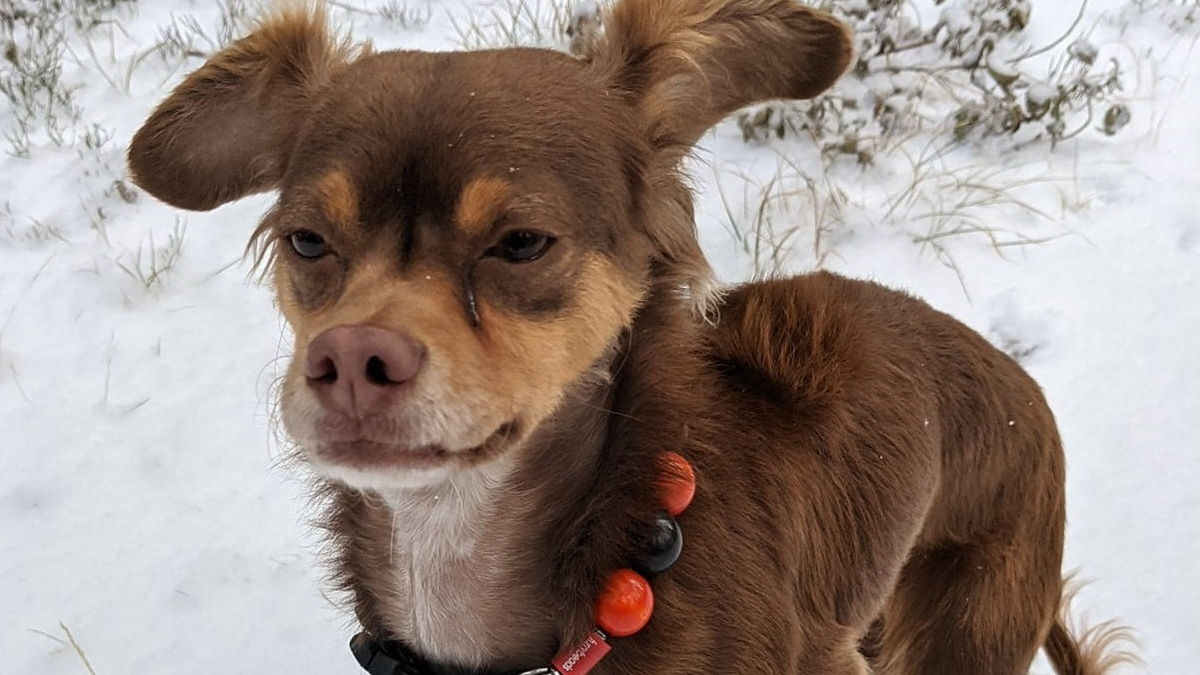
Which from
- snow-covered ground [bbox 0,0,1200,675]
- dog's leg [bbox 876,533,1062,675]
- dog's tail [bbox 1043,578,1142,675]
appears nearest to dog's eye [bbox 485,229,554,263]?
snow-covered ground [bbox 0,0,1200,675]

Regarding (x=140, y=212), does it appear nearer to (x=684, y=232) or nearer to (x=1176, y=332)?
(x=684, y=232)

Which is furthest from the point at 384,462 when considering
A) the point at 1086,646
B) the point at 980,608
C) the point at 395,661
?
the point at 1086,646

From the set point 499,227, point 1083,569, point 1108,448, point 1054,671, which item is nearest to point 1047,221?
point 1108,448

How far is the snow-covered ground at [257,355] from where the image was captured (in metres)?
3.12

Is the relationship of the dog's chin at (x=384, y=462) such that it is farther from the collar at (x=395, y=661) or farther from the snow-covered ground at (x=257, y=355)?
the snow-covered ground at (x=257, y=355)

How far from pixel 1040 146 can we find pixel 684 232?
2863 millimetres

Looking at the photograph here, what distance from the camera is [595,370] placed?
2057 mm

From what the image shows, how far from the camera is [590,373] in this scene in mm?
2047

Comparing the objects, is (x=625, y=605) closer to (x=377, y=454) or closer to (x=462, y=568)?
(x=462, y=568)

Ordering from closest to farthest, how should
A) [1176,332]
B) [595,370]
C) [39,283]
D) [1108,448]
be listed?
[595,370]
[1108,448]
[1176,332]
[39,283]

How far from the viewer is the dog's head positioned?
1.64 meters

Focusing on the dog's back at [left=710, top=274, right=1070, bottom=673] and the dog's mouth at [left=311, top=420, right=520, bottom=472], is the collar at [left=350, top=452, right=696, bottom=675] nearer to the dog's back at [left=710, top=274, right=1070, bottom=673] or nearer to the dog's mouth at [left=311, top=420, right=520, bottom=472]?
the dog's back at [left=710, top=274, right=1070, bottom=673]

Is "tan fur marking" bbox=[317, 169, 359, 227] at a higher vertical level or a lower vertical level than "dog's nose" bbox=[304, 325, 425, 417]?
higher

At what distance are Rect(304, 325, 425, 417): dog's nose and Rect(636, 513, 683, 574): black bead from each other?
2.13 ft
